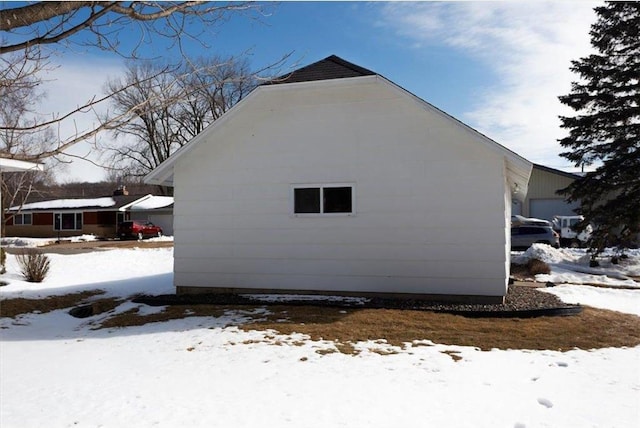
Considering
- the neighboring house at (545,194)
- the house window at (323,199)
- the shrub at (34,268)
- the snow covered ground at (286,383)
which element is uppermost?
the neighboring house at (545,194)

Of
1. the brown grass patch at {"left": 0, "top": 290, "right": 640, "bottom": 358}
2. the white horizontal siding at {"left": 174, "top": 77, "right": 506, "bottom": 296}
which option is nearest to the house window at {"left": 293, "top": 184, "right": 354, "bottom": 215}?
the white horizontal siding at {"left": 174, "top": 77, "right": 506, "bottom": 296}

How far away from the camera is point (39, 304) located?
10.4m

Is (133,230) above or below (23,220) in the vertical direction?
below

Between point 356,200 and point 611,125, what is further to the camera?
point 611,125

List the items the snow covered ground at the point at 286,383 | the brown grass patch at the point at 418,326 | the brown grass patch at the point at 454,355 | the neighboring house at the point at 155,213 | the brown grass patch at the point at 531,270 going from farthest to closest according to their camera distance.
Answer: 1. the neighboring house at the point at 155,213
2. the brown grass patch at the point at 531,270
3. the brown grass patch at the point at 418,326
4. the brown grass patch at the point at 454,355
5. the snow covered ground at the point at 286,383

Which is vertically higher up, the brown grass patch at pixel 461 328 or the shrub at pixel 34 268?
the shrub at pixel 34 268

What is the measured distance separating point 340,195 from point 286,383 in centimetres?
549

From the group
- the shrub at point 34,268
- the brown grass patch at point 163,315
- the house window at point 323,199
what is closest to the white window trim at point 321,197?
the house window at point 323,199

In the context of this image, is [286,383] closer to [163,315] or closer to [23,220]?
[163,315]

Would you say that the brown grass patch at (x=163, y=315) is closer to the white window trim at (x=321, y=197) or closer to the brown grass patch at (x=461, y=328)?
the brown grass patch at (x=461, y=328)

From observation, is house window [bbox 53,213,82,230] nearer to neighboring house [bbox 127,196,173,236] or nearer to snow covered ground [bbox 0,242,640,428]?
neighboring house [bbox 127,196,173,236]

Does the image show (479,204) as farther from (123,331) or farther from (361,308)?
(123,331)

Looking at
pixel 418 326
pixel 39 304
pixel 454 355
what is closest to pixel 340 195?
pixel 418 326

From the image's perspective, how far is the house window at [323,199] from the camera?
1008 centimetres
